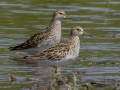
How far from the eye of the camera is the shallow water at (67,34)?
15.1m

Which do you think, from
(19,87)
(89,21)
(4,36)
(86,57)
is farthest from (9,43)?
(19,87)

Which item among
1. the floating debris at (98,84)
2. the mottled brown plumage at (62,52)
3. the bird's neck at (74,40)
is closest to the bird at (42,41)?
the bird's neck at (74,40)

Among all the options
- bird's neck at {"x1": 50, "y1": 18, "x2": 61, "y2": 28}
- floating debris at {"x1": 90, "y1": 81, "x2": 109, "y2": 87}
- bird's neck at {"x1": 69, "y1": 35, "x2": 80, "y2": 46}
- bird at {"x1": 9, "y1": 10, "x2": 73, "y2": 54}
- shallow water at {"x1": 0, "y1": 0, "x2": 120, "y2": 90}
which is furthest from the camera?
bird's neck at {"x1": 50, "y1": 18, "x2": 61, "y2": 28}

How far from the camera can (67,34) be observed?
812 inches

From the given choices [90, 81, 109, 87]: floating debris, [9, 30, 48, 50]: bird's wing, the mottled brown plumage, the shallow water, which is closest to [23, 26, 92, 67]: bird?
the mottled brown plumage

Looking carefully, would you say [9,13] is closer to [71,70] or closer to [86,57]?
[86,57]

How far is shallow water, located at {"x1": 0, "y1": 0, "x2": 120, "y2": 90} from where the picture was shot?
15109 mm

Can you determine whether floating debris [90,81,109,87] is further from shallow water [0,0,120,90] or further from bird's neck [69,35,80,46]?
bird's neck [69,35,80,46]

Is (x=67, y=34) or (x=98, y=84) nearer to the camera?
(x=98, y=84)

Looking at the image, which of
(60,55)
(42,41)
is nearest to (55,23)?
(42,41)

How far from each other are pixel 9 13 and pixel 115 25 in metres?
4.78

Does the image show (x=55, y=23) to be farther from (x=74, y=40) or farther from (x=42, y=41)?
(x=74, y=40)

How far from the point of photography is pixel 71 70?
1559 cm

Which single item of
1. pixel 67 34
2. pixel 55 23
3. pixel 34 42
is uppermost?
pixel 55 23
